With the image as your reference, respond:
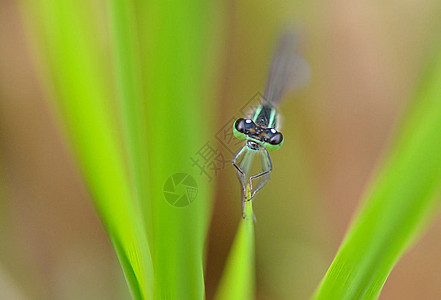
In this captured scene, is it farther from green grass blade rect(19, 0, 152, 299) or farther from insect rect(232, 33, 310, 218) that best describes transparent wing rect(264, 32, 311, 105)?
green grass blade rect(19, 0, 152, 299)

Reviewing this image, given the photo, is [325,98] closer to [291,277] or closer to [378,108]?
[378,108]

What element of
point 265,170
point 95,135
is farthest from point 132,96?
point 265,170

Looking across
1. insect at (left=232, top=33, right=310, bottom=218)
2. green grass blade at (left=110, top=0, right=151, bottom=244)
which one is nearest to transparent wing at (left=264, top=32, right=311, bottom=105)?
insect at (left=232, top=33, right=310, bottom=218)

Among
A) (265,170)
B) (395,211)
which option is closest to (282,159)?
(265,170)

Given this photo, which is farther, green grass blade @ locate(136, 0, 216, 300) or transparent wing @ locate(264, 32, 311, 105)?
transparent wing @ locate(264, 32, 311, 105)

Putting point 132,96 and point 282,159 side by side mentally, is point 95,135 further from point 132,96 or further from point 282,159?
point 282,159

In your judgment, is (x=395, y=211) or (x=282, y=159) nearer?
(x=395, y=211)

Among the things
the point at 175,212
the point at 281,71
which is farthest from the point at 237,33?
the point at 175,212
